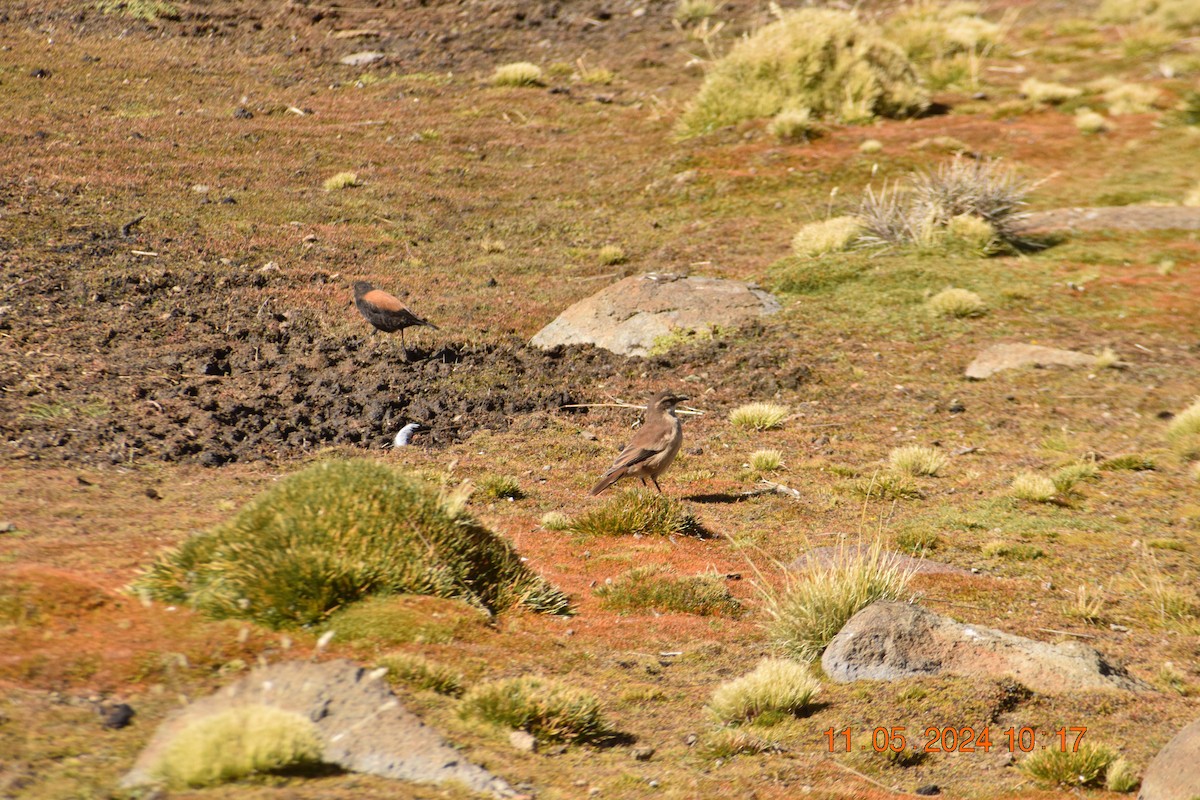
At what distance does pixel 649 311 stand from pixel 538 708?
10396 mm

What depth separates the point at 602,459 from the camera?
11.9 meters

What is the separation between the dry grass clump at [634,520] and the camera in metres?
9.70

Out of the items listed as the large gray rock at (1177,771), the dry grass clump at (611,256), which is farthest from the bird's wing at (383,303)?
the large gray rock at (1177,771)

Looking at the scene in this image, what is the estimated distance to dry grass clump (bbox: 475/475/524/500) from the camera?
1039 cm

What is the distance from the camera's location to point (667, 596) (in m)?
8.22

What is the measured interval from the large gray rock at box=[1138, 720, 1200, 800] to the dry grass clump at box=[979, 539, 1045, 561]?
157 inches

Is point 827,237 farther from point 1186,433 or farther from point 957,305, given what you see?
point 1186,433

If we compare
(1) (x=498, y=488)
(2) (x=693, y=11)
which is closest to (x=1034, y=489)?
(1) (x=498, y=488)

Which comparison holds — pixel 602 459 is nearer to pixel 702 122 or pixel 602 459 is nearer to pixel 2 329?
pixel 2 329

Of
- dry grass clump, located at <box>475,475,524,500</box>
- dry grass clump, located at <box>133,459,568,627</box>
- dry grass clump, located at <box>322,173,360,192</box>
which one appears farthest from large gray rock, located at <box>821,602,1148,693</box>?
dry grass clump, located at <box>322,173,360,192</box>

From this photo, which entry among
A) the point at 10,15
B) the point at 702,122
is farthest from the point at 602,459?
the point at 10,15

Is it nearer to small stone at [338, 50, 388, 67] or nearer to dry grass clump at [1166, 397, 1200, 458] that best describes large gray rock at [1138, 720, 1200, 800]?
dry grass clump at [1166, 397, 1200, 458]

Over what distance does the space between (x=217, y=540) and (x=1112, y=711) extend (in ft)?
17.7

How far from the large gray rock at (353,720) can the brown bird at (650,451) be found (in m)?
5.17
